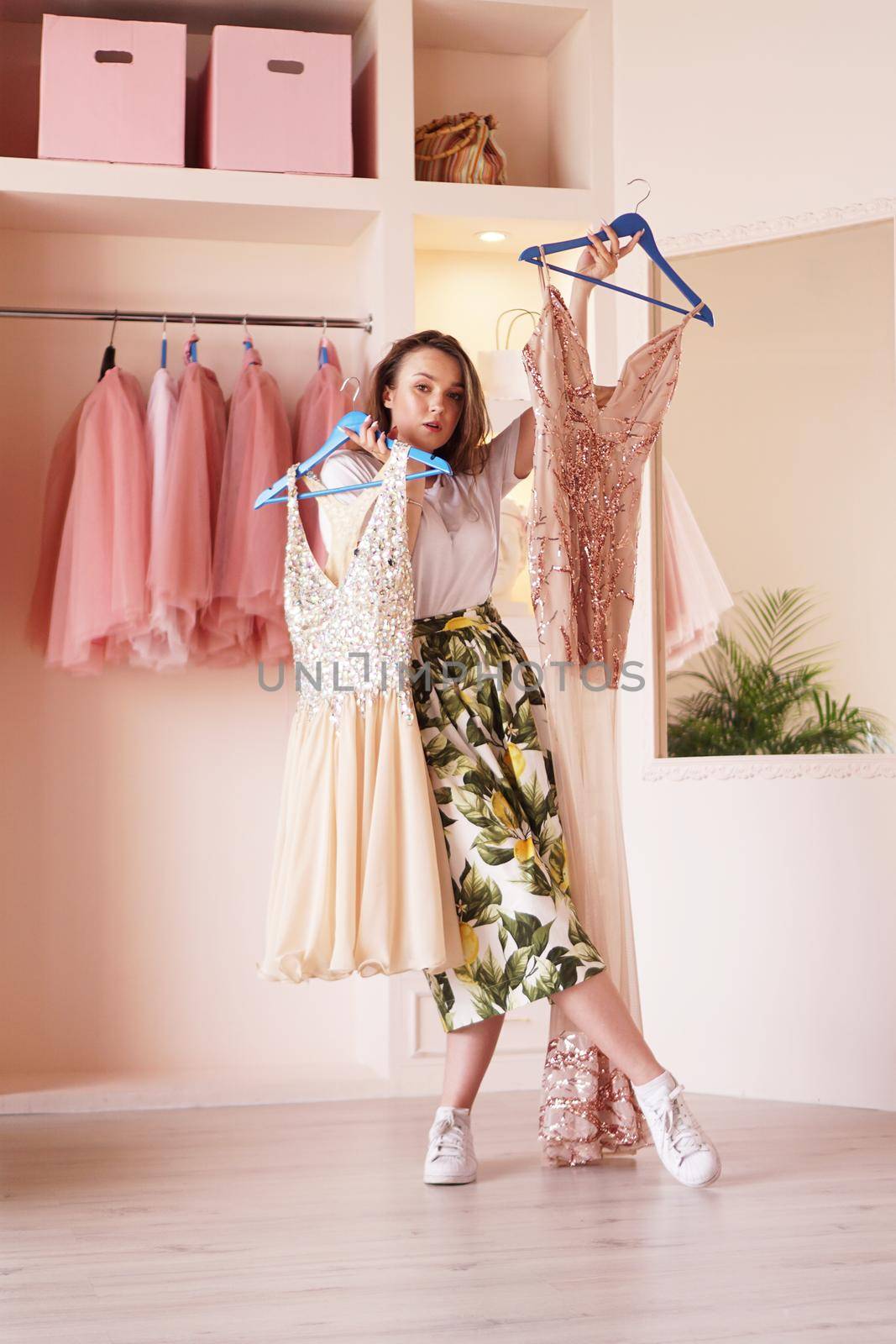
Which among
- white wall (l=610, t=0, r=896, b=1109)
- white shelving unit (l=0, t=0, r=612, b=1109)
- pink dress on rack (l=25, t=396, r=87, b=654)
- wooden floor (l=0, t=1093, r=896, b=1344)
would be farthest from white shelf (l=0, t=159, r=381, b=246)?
wooden floor (l=0, t=1093, r=896, b=1344)

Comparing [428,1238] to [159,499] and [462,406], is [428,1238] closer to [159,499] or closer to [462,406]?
[462,406]

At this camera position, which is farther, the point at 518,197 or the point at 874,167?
the point at 518,197

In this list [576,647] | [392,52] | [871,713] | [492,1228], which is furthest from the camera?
[392,52]

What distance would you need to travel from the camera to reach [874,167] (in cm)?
302

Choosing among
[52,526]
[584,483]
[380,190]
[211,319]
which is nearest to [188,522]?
[52,526]

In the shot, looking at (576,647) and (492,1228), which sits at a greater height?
(576,647)

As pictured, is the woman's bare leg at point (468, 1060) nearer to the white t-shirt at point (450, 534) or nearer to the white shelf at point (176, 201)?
the white t-shirt at point (450, 534)

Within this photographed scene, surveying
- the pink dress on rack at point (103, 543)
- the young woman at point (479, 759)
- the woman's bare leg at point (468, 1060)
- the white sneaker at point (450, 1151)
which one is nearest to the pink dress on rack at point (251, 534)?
the pink dress on rack at point (103, 543)

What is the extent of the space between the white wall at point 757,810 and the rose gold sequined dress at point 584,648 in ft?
2.15

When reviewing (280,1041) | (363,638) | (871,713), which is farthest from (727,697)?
(280,1041)

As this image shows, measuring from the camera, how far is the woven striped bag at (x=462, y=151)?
3.33 metres

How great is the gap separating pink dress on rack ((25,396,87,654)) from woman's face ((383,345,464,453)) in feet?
3.45

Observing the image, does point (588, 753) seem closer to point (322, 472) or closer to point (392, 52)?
point (322, 472)

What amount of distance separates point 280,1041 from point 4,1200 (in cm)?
119
